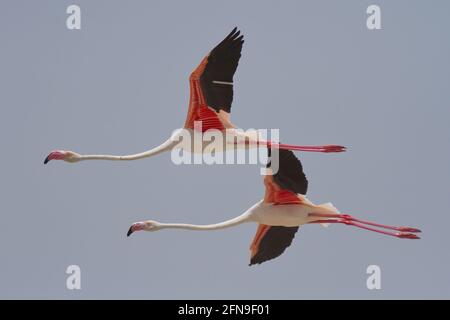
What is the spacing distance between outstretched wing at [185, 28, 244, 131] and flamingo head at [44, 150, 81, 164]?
212 centimetres

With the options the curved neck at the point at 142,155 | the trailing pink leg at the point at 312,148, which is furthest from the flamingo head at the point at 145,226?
the trailing pink leg at the point at 312,148

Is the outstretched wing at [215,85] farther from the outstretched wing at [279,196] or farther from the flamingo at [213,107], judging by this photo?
the outstretched wing at [279,196]

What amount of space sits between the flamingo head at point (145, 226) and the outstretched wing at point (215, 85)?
6.72ft

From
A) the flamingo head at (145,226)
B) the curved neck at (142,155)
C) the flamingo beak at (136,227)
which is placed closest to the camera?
the flamingo beak at (136,227)

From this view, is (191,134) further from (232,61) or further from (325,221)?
(325,221)

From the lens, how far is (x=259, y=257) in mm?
20484

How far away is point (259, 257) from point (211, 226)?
63.1 inches

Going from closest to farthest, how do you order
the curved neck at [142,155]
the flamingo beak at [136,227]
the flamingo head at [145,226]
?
the flamingo beak at [136,227] → the flamingo head at [145,226] → the curved neck at [142,155]

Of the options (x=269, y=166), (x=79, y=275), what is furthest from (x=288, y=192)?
(x=79, y=275)

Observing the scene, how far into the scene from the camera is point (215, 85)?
19.1m

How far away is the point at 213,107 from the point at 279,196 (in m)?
2.03

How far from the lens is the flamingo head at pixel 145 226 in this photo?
18094mm

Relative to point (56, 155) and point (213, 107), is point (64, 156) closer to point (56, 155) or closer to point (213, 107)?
point (56, 155)

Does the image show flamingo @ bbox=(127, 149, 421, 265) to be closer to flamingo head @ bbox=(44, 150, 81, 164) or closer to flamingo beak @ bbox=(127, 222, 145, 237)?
flamingo beak @ bbox=(127, 222, 145, 237)
